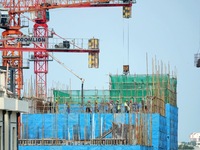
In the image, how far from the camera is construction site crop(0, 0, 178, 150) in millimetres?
85838

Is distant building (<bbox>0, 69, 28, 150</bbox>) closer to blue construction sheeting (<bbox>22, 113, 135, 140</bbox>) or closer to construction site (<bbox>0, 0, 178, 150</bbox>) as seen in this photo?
construction site (<bbox>0, 0, 178, 150</bbox>)

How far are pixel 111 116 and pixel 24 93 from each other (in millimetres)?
10952

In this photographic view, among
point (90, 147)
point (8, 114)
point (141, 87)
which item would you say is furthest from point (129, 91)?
point (8, 114)

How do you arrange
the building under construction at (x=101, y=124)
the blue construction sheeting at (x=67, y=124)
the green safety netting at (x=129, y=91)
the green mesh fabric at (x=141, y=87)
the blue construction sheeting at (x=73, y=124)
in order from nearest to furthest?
the building under construction at (x=101, y=124), the blue construction sheeting at (x=73, y=124), the blue construction sheeting at (x=67, y=124), the green mesh fabric at (x=141, y=87), the green safety netting at (x=129, y=91)

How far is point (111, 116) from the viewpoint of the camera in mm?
90562

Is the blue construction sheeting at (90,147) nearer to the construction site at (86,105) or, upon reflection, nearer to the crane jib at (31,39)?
the construction site at (86,105)

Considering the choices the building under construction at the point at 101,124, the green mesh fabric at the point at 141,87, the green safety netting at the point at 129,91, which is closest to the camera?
the building under construction at the point at 101,124

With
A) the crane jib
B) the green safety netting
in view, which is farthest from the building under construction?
the crane jib

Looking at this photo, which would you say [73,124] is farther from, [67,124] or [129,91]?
[129,91]

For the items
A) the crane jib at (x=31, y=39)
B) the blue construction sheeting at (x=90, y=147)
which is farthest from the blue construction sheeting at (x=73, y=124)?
the crane jib at (x=31, y=39)

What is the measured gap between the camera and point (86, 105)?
3885 inches

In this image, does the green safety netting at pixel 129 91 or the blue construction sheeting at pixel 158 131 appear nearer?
the blue construction sheeting at pixel 158 131

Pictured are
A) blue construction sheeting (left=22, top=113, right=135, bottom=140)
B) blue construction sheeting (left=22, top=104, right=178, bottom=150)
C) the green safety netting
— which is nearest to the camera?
blue construction sheeting (left=22, top=104, right=178, bottom=150)

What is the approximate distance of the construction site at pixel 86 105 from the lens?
8584 centimetres
